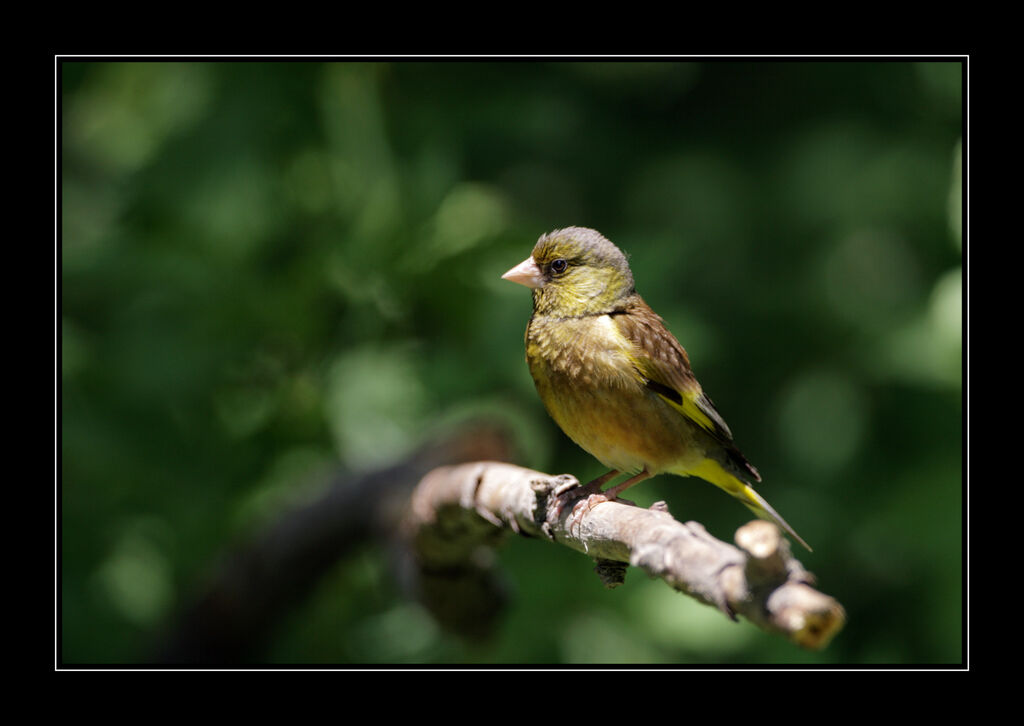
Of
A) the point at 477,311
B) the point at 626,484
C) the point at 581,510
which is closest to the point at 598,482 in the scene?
the point at 626,484

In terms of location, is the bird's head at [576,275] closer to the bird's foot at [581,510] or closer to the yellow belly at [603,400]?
the yellow belly at [603,400]

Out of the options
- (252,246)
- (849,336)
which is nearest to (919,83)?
(849,336)

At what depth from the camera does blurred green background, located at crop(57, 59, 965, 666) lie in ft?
11.6

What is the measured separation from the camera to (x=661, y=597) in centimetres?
353

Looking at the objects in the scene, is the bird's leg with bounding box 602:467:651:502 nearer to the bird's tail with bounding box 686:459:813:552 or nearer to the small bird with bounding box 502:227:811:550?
the small bird with bounding box 502:227:811:550

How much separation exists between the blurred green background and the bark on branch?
1.30 ft

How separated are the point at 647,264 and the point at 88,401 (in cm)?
210

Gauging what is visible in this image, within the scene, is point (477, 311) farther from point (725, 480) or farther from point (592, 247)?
point (725, 480)

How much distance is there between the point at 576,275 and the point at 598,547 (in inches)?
40.9

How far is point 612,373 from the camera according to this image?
2.68 m

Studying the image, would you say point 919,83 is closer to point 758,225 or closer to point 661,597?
point 758,225

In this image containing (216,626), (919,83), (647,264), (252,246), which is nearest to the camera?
(647,264)

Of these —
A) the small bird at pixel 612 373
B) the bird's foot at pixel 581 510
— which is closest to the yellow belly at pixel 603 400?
the small bird at pixel 612 373

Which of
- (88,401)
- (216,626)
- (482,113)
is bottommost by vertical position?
(216,626)
